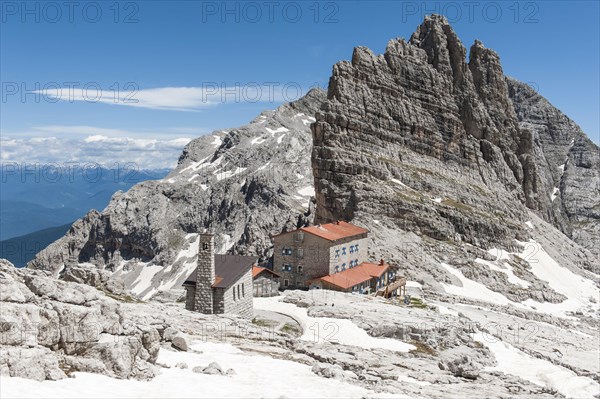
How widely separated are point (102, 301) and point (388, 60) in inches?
5266

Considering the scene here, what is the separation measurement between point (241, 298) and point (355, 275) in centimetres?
3197

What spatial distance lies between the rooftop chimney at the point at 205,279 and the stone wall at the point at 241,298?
58.4 inches

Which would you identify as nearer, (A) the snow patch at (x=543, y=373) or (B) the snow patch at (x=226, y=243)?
(A) the snow patch at (x=543, y=373)

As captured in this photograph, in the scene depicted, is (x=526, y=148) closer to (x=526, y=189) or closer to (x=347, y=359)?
(x=526, y=189)

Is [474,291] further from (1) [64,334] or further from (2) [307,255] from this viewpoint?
(1) [64,334]

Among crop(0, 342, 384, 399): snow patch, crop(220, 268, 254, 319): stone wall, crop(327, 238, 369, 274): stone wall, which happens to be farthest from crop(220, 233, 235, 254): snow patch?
crop(0, 342, 384, 399): snow patch

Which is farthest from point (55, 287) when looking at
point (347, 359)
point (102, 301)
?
point (347, 359)

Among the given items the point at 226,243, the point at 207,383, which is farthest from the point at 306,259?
the point at 226,243

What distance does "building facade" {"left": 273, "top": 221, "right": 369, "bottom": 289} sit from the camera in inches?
3059

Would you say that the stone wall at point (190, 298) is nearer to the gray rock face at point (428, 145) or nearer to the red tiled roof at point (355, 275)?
the red tiled roof at point (355, 275)

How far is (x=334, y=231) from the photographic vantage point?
82.5 meters

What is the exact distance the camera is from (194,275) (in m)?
52.4

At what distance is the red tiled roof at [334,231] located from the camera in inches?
3100

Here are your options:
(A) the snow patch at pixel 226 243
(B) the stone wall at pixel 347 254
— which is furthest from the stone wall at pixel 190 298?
(A) the snow patch at pixel 226 243
